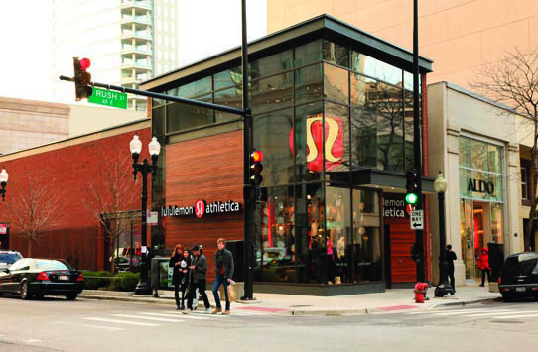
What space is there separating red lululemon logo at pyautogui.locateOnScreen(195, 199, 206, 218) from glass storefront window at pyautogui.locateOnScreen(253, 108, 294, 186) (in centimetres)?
345

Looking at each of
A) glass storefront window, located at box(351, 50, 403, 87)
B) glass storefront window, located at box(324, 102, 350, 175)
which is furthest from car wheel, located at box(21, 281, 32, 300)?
glass storefront window, located at box(351, 50, 403, 87)

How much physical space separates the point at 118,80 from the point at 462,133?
11734cm

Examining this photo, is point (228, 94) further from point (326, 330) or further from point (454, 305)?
point (326, 330)

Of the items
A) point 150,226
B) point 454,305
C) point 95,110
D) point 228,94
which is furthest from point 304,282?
point 95,110

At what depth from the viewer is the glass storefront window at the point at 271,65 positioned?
24583 millimetres

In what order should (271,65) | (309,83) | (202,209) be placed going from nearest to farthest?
1. (309,83)
2. (271,65)
3. (202,209)

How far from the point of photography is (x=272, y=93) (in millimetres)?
24891

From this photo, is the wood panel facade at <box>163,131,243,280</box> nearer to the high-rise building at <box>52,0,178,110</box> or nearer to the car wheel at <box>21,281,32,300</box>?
the car wheel at <box>21,281,32,300</box>

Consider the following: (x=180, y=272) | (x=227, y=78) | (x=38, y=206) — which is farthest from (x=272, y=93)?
(x=38, y=206)

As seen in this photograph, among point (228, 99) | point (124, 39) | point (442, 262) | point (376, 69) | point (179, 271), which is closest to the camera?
point (179, 271)

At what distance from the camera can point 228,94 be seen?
2680cm

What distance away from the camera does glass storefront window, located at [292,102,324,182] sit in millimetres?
23094

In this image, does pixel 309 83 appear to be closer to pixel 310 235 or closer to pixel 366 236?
pixel 310 235

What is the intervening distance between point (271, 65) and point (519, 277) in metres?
11.5
